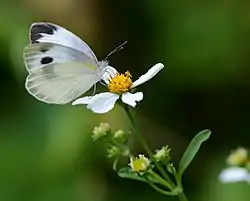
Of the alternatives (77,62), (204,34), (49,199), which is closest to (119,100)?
(77,62)

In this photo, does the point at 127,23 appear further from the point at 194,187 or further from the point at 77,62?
the point at 77,62

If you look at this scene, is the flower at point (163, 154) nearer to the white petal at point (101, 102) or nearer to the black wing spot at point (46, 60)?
the white petal at point (101, 102)

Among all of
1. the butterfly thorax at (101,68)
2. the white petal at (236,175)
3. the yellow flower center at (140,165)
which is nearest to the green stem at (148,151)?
the yellow flower center at (140,165)

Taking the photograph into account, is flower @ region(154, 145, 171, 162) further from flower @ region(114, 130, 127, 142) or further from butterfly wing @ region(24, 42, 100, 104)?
butterfly wing @ region(24, 42, 100, 104)

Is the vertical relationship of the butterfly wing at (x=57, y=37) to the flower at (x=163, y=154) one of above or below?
above

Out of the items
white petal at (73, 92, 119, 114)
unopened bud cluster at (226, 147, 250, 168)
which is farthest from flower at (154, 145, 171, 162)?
unopened bud cluster at (226, 147, 250, 168)

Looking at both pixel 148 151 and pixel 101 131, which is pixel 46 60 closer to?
pixel 101 131
